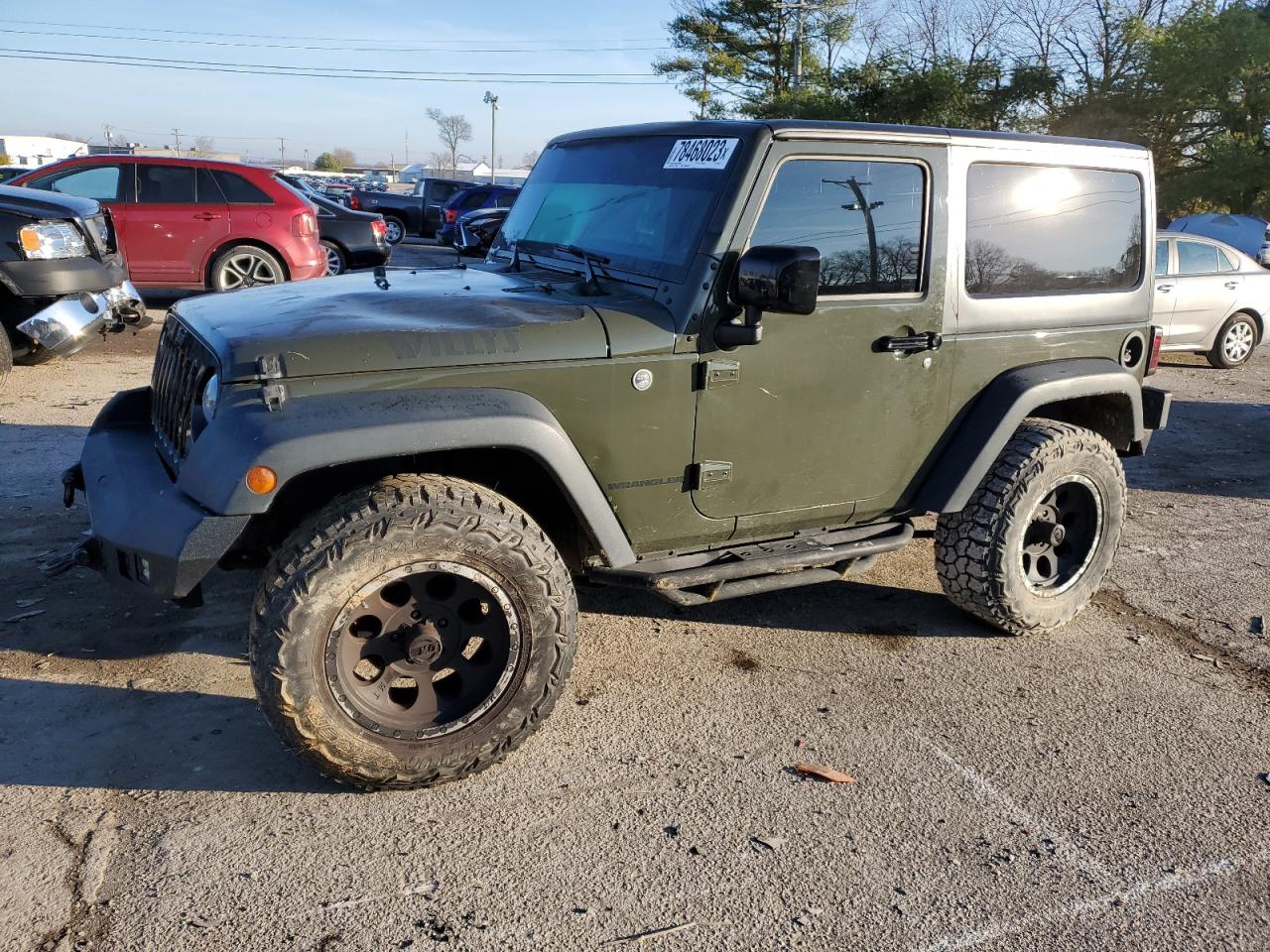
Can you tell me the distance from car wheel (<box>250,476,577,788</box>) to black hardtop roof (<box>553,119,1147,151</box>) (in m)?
1.52

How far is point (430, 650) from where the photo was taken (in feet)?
9.82

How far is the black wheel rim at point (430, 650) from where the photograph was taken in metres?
2.94

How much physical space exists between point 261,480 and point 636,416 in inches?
45.1

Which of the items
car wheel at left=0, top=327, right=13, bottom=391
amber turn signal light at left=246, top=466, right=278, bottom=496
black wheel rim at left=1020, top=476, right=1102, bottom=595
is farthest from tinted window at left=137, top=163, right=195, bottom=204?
black wheel rim at left=1020, top=476, right=1102, bottom=595

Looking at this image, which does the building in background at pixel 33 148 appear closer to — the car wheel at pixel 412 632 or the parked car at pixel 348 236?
the parked car at pixel 348 236

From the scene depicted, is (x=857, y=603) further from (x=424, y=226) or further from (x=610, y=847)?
(x=424, y=226)

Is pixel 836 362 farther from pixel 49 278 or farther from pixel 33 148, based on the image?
pixel 33 148

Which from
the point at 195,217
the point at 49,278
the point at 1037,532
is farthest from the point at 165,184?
the point at 1037,532

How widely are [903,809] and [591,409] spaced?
5.10 feet

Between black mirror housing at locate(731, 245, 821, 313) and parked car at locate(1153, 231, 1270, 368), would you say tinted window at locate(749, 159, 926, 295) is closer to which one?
black mirror housing at locate(731, 245, 821, 313)

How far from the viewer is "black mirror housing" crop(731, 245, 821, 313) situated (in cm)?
299

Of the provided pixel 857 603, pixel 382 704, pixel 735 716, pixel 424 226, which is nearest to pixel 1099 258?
pixel 857 603

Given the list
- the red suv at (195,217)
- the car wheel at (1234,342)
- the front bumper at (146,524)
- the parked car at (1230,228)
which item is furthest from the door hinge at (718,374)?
the parked car at (1230,228)

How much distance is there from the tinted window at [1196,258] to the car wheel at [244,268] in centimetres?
961
